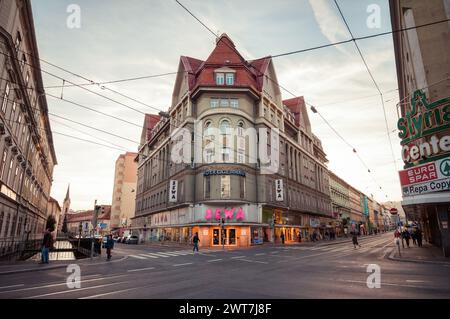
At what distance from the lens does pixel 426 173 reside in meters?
16.4

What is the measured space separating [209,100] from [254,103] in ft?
24.2

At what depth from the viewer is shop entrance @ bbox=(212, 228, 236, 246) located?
3478 centimetres

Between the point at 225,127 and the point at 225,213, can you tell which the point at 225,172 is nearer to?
the point at 225,213

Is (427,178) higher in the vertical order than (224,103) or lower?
lower

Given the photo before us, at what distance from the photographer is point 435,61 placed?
1802 cm

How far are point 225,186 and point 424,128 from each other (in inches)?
913

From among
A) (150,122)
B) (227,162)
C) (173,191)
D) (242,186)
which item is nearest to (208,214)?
(242,186)

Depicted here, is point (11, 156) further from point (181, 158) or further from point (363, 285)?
point (363, 285)

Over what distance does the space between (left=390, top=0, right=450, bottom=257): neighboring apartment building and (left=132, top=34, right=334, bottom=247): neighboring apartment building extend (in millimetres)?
17087

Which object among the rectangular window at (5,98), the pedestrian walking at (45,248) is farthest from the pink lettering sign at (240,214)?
the rectangular window at (5,98)

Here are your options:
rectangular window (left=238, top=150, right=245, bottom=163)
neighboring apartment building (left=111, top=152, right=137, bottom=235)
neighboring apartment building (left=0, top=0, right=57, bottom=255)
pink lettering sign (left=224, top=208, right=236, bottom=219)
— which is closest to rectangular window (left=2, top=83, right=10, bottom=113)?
neighboring apartment building (left=0, top=0, right=57, bottom=255)

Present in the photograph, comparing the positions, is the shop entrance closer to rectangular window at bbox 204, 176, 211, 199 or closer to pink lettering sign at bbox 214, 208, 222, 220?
pink lettering sign at bbox 214, 208, 222, 220

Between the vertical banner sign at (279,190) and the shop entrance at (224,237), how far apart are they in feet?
31.1
